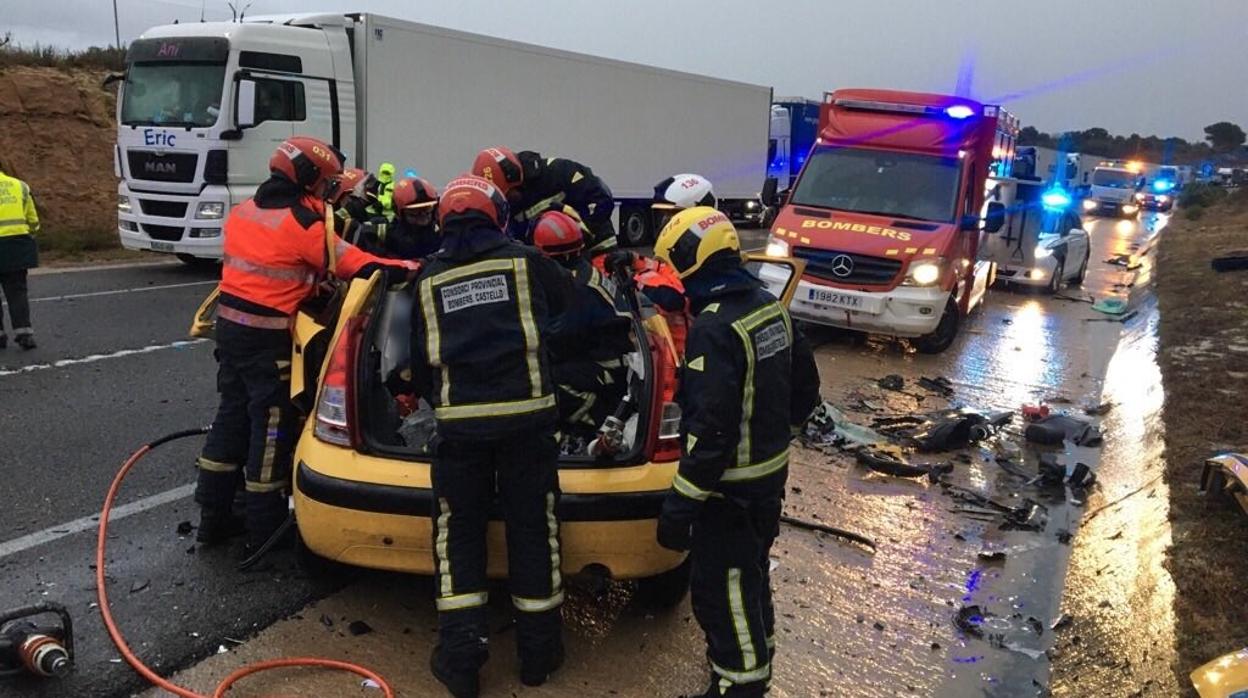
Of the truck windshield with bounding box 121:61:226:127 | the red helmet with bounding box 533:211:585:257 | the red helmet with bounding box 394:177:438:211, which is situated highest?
the truck windshield with bounding box 121:61:226:127

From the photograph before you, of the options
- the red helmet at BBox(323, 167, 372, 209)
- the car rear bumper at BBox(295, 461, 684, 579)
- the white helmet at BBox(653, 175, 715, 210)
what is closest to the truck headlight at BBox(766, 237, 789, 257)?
the red helmet at BBox(323, 167, 372, 209)

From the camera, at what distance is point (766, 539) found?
3.15 m

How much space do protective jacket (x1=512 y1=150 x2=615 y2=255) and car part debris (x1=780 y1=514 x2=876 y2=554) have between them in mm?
1992

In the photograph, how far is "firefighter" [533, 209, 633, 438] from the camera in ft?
12.6

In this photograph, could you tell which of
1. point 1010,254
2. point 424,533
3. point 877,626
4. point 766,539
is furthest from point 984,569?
point 1010,254

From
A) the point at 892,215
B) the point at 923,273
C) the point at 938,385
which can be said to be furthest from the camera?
the point at 892,215

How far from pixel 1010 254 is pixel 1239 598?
11.5 meters

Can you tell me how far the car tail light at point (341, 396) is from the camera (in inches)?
136

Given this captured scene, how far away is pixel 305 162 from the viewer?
3861 mm

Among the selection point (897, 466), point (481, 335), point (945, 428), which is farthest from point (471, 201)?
point (945, 428)

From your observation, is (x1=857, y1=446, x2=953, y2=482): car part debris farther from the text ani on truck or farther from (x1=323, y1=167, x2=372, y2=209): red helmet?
(x1=323, y1=167, x2=372, y2=209): red helmet

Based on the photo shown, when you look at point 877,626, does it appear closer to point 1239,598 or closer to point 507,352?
point 1239,598

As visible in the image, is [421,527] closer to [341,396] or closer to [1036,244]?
[341,396]

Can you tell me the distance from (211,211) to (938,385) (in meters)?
9.00
